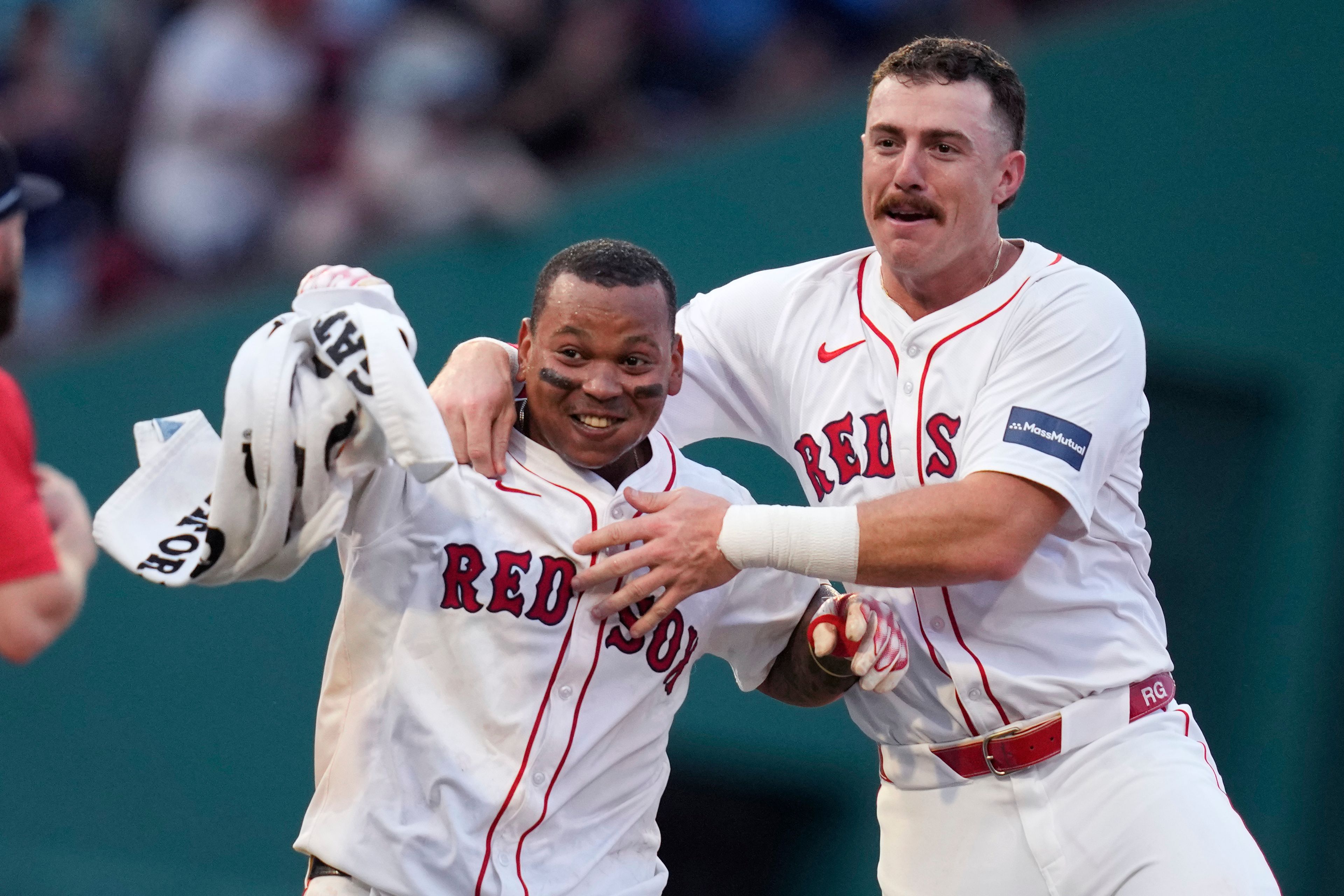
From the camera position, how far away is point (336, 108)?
621 centimetres

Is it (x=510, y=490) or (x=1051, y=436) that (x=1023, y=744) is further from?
(x=510, y=490)

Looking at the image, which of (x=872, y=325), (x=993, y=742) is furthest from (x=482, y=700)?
(x=872, y=325)

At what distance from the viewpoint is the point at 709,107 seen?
20.7 feet

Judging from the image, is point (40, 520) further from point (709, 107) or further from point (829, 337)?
point (709, 107)

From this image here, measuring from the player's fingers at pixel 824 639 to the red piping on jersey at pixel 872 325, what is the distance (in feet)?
2.07

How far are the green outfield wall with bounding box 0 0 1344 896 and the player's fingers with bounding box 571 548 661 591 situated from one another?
3.31 m

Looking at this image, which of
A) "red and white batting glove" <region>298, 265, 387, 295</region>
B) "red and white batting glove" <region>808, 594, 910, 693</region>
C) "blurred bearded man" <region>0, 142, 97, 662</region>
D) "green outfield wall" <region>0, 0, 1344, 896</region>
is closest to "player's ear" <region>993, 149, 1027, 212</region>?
"red and white batting glove" <region>808, 594, 910, 693</region>

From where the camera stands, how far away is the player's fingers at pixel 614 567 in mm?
2814

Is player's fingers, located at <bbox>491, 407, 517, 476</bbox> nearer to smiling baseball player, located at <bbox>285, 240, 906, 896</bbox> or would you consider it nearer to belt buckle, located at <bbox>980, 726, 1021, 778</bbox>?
smiling baseball player, located at <bbox>285, 240, 906, 896</bbox>

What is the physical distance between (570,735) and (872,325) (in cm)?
112

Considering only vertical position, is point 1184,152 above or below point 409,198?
above

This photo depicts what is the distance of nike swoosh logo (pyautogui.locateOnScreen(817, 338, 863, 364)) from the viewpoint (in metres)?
3.37

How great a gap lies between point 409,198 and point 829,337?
3.05 meters

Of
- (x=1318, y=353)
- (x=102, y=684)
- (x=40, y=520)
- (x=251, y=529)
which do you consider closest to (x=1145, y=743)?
(x=251, y=529)
